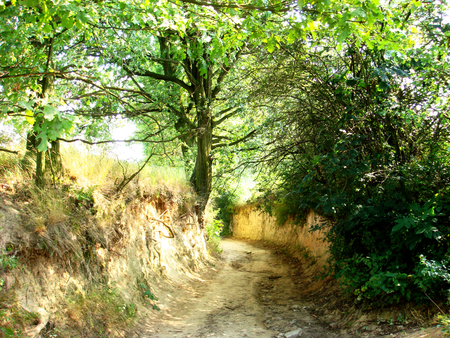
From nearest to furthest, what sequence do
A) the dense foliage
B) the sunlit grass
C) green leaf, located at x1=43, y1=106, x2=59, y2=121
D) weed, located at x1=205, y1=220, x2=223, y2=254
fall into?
Answer: green leaf, located at x1=43, y1=106, x2=59, y2=121 < the dense foliage < the sunlit grass < weed, located at x1=205, y1=220, x2=223, y2=254

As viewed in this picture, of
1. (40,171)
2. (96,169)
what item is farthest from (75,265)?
(96,169)

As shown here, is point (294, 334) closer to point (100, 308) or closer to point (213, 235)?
point (100, 308)

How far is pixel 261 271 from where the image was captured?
11.6 meters

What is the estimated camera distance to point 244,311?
708 cm

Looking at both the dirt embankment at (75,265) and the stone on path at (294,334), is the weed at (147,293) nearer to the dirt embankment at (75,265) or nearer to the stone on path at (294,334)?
the dirt embankment at (75,265)

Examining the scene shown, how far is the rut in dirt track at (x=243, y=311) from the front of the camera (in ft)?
19.2

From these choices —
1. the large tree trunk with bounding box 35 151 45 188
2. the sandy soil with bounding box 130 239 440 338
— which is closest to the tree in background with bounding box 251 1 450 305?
the sandy soil with bounding box 130 239 440 338

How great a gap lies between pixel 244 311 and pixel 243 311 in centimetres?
2

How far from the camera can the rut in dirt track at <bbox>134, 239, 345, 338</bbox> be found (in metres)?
5.84

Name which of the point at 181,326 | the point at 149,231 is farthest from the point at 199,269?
the point at 181,326

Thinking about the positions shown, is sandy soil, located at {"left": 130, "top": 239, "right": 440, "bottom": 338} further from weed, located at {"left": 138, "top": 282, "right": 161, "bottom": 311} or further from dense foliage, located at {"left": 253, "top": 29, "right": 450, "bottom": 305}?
dense foliage, located at {"left": 253, "top": 29, "right": 450, "bottom": 305}

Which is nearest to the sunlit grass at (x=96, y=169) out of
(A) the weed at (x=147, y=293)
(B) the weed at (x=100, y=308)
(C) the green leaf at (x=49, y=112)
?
(B) the weed at (x=100, y=308)

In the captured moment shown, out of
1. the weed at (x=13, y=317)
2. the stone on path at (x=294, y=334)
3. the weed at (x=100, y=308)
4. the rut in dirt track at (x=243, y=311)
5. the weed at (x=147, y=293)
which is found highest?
the weed at (x=13, y=317)

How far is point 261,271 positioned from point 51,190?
828 cm
